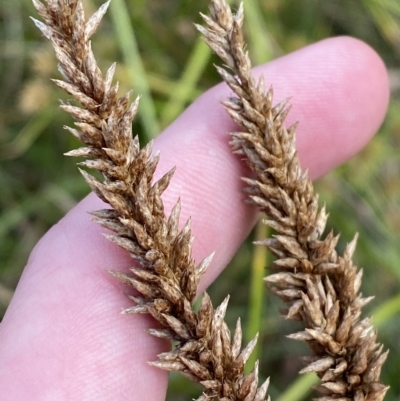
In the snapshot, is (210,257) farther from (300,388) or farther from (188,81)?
(188,81)

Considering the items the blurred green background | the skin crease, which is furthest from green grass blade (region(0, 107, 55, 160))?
the skin crease

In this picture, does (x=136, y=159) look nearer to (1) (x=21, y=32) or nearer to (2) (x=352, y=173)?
(2) (x=352, y=173)

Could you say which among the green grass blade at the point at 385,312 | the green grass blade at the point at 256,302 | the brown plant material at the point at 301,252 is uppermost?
the brown plant material at the point at 301,252

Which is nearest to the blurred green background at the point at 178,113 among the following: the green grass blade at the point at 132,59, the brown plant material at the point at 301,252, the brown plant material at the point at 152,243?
the green grass blade at the point at 132,59

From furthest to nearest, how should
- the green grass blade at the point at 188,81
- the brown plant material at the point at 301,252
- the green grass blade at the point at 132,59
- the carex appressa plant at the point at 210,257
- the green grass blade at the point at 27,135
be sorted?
the green grass blade at the point at 27,135 → the green grass blade at the point at 188,81 → the green grass blade at the point at 132,59 → the brown plant material at the point at 301,252 → the carex appressa plant at the point at 210,257

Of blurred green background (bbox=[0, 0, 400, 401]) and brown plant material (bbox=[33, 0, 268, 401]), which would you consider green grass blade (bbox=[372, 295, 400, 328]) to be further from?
brown plant material (bbox=[33, 0, 268, 401])

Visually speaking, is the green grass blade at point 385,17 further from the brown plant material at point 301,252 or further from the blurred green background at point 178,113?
the brown plant material at point 301,252
